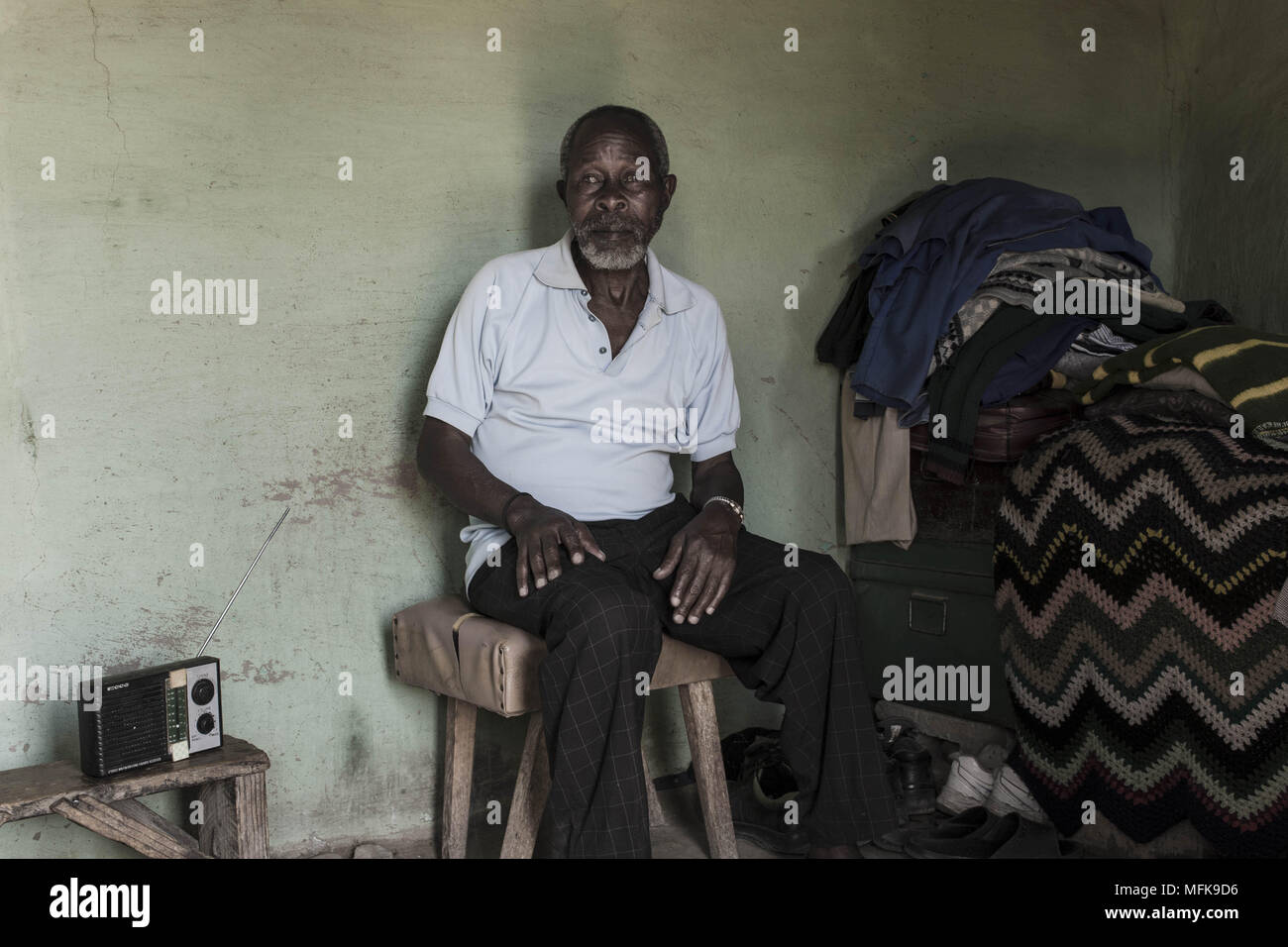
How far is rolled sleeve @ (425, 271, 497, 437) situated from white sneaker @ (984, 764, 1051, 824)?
4.64 ft

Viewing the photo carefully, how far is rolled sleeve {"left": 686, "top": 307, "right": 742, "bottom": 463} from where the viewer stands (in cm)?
261

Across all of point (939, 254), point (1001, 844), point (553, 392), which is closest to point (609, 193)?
point (553, 392)

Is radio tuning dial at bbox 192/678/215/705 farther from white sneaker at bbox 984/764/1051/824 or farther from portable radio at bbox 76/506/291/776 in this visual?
white sneaker at bbox 984/764/1051/824

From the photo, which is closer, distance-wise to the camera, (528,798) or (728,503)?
(528,798)

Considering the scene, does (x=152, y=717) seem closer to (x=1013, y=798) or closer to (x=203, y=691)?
(x=203, y=691)

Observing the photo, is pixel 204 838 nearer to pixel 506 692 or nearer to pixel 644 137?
pixel 506 692

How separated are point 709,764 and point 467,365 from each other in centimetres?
95

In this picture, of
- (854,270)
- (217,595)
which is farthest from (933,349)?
(217,595)

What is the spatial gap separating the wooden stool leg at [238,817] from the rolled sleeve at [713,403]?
1.16 metres

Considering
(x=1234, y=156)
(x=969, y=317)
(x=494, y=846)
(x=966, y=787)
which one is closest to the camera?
(x=494, y=846)

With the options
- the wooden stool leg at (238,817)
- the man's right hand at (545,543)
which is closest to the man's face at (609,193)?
the man's right hand at (545,543)

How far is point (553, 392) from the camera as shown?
2367mm

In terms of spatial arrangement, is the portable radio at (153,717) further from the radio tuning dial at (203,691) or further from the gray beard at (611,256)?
the gray beard at (611,256)

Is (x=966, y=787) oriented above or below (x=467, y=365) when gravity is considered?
below
